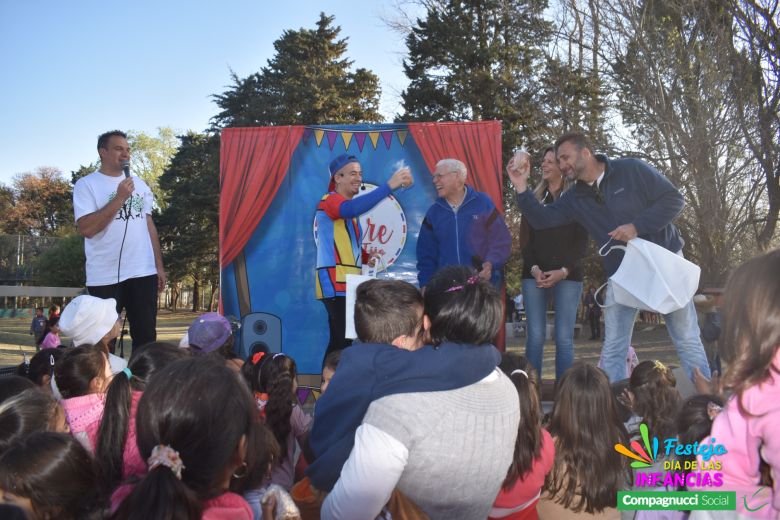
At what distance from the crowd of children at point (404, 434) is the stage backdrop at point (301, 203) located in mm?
3180

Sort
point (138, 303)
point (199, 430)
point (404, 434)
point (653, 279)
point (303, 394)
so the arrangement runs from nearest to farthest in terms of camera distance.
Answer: point (199, 430) → point (404, 434) → point (653, 279) → point (138, 303) → point (303, 394)

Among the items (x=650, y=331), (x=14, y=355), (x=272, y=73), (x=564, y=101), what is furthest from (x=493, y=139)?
(x=272, y=73)

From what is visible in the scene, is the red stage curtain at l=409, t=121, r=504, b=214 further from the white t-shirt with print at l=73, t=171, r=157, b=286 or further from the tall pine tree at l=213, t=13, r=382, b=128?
the tall pine tree at l=213, t=13, r=382, b=128

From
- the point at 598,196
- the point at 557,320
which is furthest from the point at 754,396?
the point at 557,320

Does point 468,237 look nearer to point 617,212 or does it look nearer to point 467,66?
point 617,212

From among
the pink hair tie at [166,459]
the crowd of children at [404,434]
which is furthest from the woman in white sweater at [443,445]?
the pink hair tie at [166,459]

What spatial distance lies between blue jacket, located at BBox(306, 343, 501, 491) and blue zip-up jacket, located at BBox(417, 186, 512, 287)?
242cm

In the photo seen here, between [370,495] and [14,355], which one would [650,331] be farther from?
[370,495]

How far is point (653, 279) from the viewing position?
3.34 m

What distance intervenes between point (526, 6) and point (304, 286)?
11.3 metres

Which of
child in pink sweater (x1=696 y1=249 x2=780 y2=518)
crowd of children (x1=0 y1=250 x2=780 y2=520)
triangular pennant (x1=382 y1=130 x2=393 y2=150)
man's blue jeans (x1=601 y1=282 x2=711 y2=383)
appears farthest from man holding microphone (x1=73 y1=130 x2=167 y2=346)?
child in pink sweater (x1=696 y1=249 x2=780 y2=518)

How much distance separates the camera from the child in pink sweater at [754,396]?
1351 mm

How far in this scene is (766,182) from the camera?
29.6 ft

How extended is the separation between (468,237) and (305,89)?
71.4 feet
